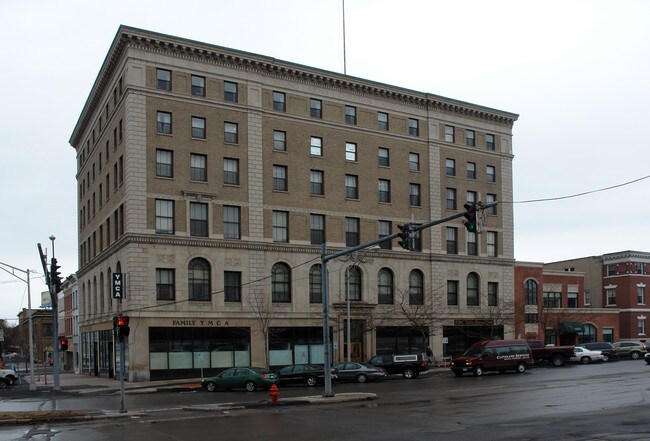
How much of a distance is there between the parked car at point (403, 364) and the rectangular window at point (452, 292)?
17.1 metres

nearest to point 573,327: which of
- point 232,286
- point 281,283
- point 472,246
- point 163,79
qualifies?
point 472,246

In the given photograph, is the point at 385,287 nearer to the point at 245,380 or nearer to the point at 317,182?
the point at 317,182

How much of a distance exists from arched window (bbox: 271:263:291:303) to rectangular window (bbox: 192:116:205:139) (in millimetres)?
10897

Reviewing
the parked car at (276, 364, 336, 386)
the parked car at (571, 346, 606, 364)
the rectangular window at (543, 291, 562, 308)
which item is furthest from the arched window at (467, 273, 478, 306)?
the parked car at (276, 364, 336, 386)

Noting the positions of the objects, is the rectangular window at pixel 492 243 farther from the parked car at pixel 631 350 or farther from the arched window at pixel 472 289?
the parked car at pixel 631 350

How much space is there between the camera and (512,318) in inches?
2581

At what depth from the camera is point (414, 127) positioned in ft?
206

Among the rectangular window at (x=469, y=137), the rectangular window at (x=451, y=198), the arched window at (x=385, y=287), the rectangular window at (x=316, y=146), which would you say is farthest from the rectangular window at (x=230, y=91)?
the rectangular window at (x=469, y=137)

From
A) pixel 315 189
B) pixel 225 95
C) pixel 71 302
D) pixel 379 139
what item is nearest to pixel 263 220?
pixel 315 189

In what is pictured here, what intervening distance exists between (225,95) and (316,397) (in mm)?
27555

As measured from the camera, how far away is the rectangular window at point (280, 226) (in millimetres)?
54438

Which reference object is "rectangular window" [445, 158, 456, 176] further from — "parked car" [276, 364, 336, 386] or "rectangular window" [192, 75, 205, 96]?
"parked car" [276, 364, 336, 386]

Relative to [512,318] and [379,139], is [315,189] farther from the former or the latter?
[512,318]

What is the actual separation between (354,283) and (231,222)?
11691 millimetres
